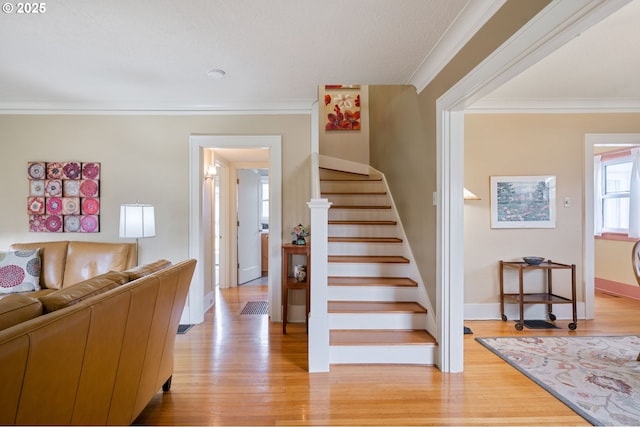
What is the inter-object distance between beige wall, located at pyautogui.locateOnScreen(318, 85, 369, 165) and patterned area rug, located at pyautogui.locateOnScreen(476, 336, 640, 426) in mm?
3352

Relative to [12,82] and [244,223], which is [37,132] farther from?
[244,223]

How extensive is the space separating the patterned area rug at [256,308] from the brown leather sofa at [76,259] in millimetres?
1416

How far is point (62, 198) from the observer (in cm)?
347

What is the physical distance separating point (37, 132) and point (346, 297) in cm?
392

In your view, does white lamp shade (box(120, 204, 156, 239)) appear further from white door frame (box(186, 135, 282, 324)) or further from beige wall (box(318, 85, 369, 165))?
beige wall (box(318, 85, 369, 165))

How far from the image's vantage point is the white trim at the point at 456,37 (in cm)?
179

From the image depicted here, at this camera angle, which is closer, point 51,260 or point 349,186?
point 51,260

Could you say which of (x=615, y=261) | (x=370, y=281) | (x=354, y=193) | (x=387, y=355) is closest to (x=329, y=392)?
(x=387, y=355)

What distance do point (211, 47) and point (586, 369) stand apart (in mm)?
3790

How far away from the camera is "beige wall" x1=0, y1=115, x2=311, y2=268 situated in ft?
11.5

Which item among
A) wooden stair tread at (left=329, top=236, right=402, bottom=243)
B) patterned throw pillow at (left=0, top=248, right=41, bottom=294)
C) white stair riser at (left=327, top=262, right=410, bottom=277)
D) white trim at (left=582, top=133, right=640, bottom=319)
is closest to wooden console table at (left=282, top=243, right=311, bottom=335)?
white stair riser at (left=327, top=262, right=410, bottom=277)

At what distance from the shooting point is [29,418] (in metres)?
0.90

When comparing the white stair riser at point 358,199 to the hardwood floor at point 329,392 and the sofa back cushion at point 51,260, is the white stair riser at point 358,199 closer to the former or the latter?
the hardwood floor at point 329,392

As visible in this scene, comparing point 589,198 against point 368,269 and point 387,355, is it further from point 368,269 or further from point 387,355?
point 387,355
